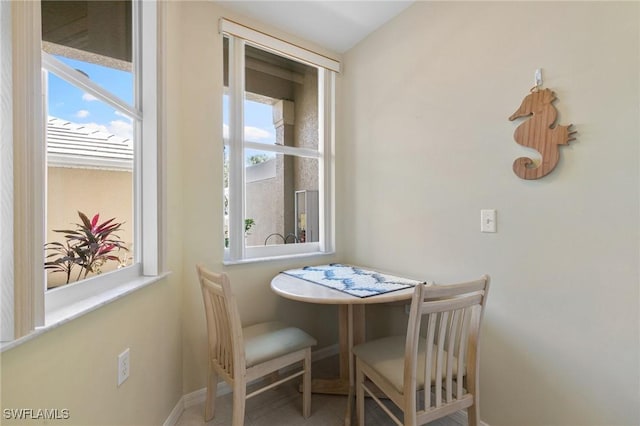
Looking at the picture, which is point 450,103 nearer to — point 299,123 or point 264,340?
point 299,123

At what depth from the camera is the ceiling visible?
2.00m

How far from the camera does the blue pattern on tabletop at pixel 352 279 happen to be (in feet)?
5.41

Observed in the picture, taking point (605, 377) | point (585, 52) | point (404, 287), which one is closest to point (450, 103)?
point (585, 52)

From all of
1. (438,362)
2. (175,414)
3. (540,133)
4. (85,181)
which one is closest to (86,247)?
(85,181)

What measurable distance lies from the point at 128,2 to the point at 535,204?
2347mm

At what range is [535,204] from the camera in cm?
140

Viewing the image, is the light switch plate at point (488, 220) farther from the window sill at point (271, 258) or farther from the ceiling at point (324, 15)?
the ceiling at point (324, 15)

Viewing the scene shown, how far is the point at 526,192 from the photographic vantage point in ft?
4.70

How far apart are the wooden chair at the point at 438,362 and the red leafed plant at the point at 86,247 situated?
4.29 ft

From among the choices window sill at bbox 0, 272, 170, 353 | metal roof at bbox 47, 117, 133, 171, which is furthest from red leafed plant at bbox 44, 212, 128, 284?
metal roof at bbox 47, 117, 133, 171

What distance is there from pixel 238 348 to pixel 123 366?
1.56ft

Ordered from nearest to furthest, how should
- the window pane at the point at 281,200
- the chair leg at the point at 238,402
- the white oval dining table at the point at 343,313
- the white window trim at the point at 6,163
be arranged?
1. the white window trim at the point at 6,163
2. the chair leg at the point at 238,402
3. the white oval dining table at the point at 343,313
4. the window pane at the point at 281,200

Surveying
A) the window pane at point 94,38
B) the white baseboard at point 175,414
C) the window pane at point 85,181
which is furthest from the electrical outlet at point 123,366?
the window pane at point 94,38

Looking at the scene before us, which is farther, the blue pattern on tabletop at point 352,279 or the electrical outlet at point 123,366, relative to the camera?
the blue pattern on tabletop at point 352,279
